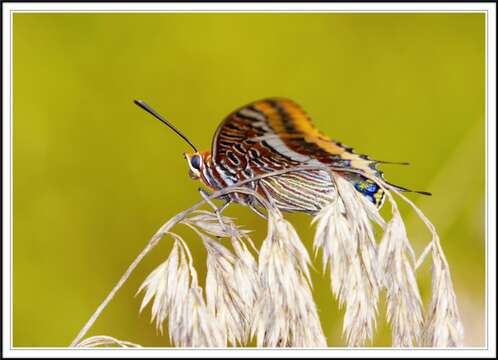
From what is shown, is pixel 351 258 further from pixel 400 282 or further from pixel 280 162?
pixel 280 162

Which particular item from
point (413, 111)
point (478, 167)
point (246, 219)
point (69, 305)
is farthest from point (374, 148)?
point (69, 305)

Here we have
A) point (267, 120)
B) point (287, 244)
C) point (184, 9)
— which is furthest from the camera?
point (184, 9)

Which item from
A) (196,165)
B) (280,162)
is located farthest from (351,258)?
(196,165)

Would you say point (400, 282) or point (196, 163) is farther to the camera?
point (196, 163)

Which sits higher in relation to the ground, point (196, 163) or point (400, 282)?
point (196, 163)

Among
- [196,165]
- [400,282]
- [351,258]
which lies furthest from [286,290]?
[196,165]

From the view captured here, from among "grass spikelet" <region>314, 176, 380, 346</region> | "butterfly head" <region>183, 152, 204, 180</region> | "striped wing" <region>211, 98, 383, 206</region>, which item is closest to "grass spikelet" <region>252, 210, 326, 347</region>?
"grass spikelet" <region>314, 176, 380, 346</region>

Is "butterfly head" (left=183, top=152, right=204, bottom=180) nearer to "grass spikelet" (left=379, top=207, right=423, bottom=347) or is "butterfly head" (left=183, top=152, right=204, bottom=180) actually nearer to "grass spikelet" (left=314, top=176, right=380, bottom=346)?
"grass spikelet" (left=314, top=176, right=380, bottom=346)

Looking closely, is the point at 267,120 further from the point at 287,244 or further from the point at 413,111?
the point at 413,111
